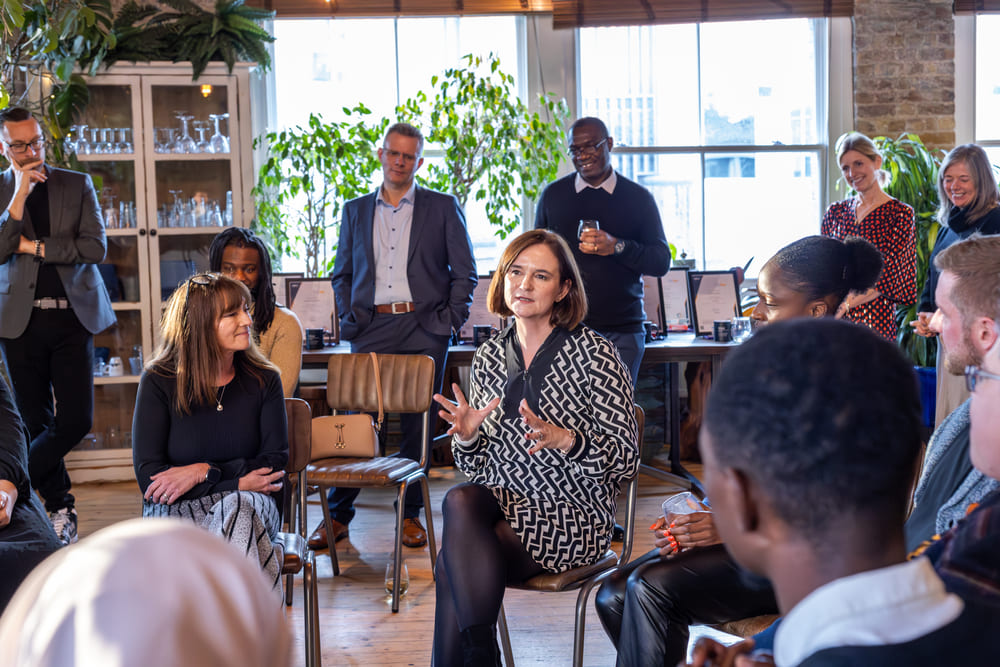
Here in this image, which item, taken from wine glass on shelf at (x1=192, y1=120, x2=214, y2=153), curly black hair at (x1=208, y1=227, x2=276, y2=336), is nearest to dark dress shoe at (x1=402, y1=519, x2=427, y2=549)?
curly black hair at (x1=208, y1=227, x2=276, y2=336)

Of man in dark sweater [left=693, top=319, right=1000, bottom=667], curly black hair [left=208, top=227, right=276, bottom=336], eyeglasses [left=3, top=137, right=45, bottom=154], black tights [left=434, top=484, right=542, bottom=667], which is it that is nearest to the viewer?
man in dark sweater [left=693, top=319, right=1000, bottom=667]

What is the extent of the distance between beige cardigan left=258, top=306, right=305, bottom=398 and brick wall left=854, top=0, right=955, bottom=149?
4.05m

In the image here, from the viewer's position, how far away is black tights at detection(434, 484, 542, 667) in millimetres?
2084

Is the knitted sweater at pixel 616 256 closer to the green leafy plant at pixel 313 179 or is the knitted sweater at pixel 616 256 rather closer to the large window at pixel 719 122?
the green leafy plant at pixel 313 179

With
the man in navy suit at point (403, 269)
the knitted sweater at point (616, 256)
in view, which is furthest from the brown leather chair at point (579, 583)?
the knitted sweater at point (616, 256)

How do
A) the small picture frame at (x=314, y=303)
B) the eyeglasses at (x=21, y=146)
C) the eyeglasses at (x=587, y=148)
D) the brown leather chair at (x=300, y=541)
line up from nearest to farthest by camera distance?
the brown leather chair at (x=300, y=541) → the eyeglasses at (x=21, y=146) → the eyeglasses at (x=587, y=148) → the small picture frame at (x=314, y=303)

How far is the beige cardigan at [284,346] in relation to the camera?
3359 millimetres

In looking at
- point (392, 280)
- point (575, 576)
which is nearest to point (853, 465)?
point (575, 576)

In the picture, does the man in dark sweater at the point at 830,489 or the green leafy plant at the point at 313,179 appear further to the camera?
the green leafy plant at the point at 313,179

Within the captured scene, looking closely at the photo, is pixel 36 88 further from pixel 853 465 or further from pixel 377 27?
pixel 853 465

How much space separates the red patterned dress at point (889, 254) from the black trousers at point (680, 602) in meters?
2.17

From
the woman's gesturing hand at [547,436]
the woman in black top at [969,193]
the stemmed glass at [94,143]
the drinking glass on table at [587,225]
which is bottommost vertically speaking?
the woman's gesturing hand at [547,436]

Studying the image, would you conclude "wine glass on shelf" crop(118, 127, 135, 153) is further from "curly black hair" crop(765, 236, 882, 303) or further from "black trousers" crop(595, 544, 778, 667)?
"black trousers" crop(595, 544, 778, 667)

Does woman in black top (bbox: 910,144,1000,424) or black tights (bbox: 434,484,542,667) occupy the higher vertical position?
woman in black top (bbox: 910,144,1000,424)
